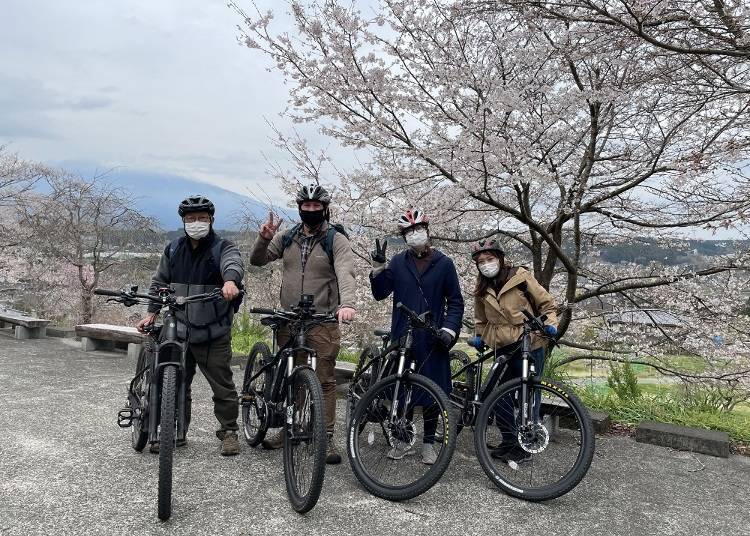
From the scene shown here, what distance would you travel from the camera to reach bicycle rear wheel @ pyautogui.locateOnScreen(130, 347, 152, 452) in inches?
151

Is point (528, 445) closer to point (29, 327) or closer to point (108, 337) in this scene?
point (108, 337)

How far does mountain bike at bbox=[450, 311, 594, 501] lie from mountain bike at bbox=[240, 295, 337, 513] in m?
1.15

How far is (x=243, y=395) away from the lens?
4.39 metres

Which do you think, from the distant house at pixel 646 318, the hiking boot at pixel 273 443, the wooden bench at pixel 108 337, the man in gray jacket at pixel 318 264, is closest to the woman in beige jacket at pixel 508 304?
the man in gray jacket at pixel 318 264

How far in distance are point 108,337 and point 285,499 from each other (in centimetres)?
636

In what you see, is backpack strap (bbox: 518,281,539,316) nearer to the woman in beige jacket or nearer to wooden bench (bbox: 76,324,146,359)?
the woman in beige jacket

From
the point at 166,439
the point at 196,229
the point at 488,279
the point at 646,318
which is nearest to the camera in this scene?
the point at 166,439

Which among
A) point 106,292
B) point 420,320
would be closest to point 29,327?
point 106,292

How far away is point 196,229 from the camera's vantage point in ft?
13.1

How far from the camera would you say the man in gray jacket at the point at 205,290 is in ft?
13.1

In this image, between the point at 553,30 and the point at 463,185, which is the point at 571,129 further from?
the point at 463,185

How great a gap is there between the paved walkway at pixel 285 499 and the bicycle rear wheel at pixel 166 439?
118 mm

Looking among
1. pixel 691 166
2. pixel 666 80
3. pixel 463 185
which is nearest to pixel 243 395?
pixel 463 185

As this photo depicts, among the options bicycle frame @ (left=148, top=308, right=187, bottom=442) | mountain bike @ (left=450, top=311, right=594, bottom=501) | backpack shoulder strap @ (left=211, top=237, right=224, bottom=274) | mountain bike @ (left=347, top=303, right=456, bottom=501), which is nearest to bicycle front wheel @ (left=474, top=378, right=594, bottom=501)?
mountain bike @ (left=450, top=311, right=594, bottom=501)
